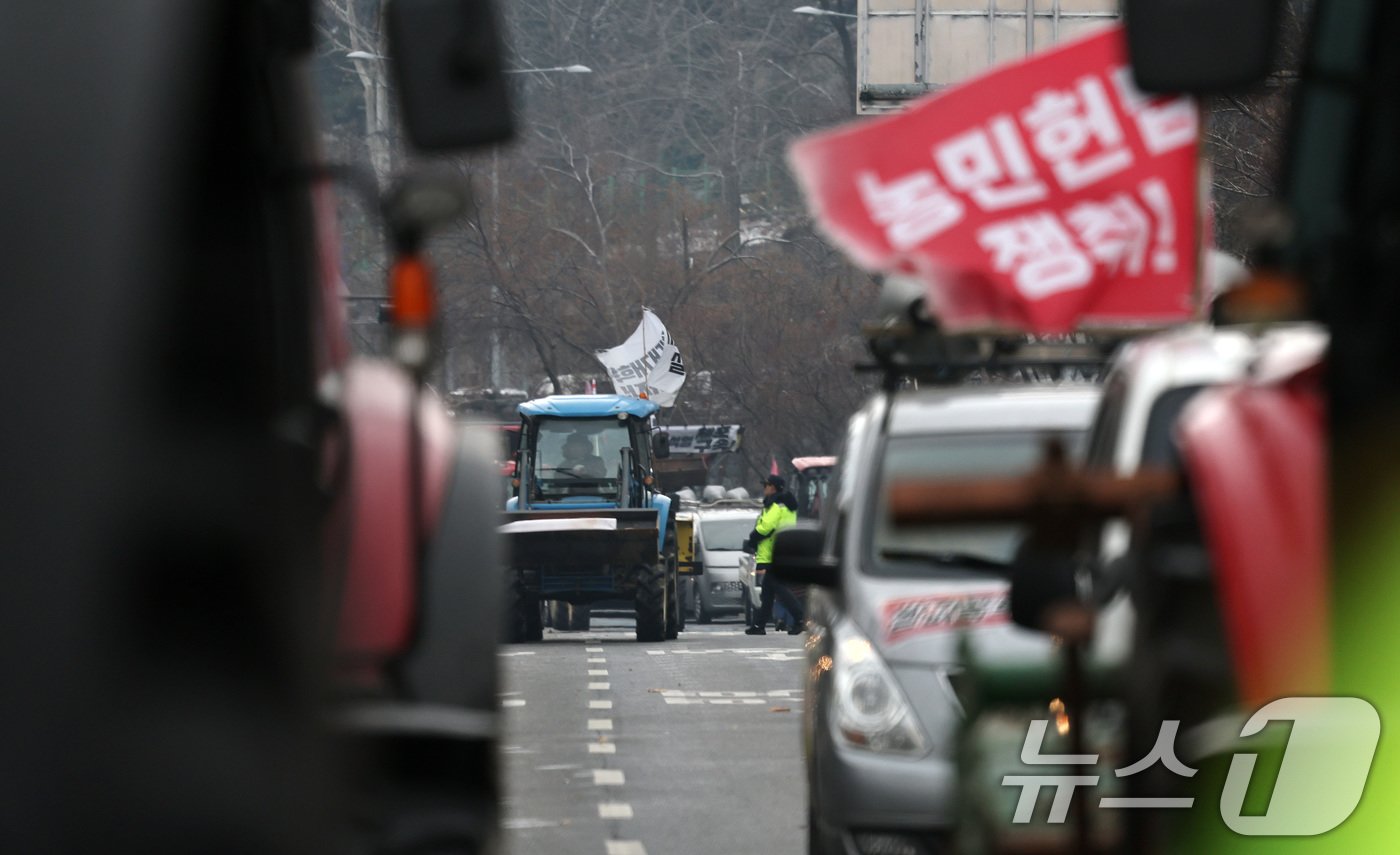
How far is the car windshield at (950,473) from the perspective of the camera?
930 cm

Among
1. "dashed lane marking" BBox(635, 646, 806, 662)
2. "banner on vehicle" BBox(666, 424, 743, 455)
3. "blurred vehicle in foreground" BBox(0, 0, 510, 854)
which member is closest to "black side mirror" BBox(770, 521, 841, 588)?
"blurred vehicle in foreground" BBox(0, 0, 510, 854)

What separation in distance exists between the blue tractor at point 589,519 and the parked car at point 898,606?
67.5 ft

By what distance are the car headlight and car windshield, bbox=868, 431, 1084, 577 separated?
1.71 ft

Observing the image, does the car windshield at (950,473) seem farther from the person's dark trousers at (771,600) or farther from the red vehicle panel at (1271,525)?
the person's dark trousers at (771,600)

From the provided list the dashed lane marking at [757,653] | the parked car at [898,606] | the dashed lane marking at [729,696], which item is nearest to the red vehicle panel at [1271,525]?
the parked car at [898,606]

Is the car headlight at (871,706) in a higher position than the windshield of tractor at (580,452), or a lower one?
lower

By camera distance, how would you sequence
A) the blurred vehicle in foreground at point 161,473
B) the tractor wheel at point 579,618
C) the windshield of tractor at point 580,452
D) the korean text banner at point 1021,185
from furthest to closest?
the tractor wheel at point 579,618 → the windshield of tractor at point 580,452 → the korean text banner at point 1021,185 → the blurred vehicle in foreground at point 161,473

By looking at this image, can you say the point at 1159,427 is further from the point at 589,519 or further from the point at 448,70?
the point at 589,519

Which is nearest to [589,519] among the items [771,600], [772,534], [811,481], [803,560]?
[772,534]

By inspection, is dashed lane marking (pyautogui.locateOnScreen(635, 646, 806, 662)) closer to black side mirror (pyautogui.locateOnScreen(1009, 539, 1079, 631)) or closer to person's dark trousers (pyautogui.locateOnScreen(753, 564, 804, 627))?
person's dark trousers (pyautogui.locateOnScreen(753, 564, 804, 627))

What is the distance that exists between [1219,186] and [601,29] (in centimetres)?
4062

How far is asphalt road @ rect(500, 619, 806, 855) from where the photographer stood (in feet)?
37.6

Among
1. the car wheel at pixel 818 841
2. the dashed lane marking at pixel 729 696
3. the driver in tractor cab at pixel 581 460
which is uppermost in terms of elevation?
the driver in tractor cab at pixel 581 460

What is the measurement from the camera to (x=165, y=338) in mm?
2305
